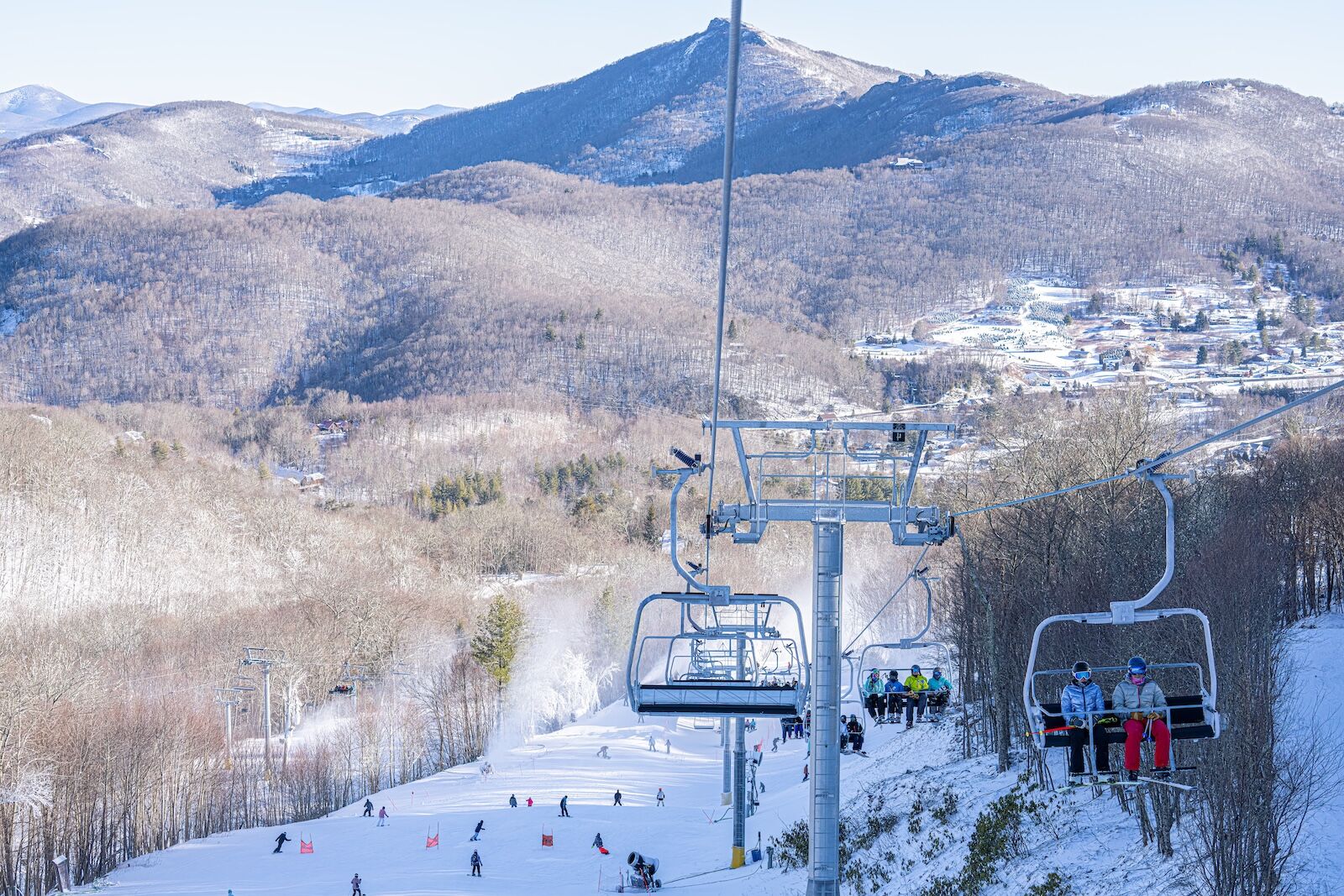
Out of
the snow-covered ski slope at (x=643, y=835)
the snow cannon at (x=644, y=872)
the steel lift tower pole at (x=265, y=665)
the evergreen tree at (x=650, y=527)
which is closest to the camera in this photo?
the snow-covered ski slope at (x=643, y=835)

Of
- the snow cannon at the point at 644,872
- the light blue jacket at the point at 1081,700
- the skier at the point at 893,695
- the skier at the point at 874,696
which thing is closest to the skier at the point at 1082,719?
the light blue jacket at the point at 1081,700

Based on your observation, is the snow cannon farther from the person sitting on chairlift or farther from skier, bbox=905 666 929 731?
skier, bbox=905 666 929 731

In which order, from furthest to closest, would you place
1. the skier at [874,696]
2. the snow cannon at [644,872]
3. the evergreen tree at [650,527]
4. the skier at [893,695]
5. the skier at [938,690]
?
the evergreen tree at [650,527] < the snow cannon at [644,872] < the skier at [874,696] < the skier at [893,695] < the skier at [938,690]

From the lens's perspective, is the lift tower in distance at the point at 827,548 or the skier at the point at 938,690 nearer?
the lift tower in distance at the point at 827,548

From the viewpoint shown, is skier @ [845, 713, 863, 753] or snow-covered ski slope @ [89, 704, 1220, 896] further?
skier @ [845, 713, 863, 753]

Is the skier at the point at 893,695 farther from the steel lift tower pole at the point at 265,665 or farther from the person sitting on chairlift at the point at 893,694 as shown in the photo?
the steel lift tower pole at the point at 265,665

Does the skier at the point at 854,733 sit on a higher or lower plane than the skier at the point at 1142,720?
lower

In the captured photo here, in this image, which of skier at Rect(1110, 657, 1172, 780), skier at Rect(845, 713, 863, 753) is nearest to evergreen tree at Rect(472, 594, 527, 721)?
skier at Rect(845, 713, 863, 753)

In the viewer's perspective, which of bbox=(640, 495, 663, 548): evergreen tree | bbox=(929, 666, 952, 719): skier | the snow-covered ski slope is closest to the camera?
bbox=(929, 666, 952, 719): skier

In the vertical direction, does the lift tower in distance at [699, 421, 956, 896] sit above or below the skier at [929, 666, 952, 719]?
above
